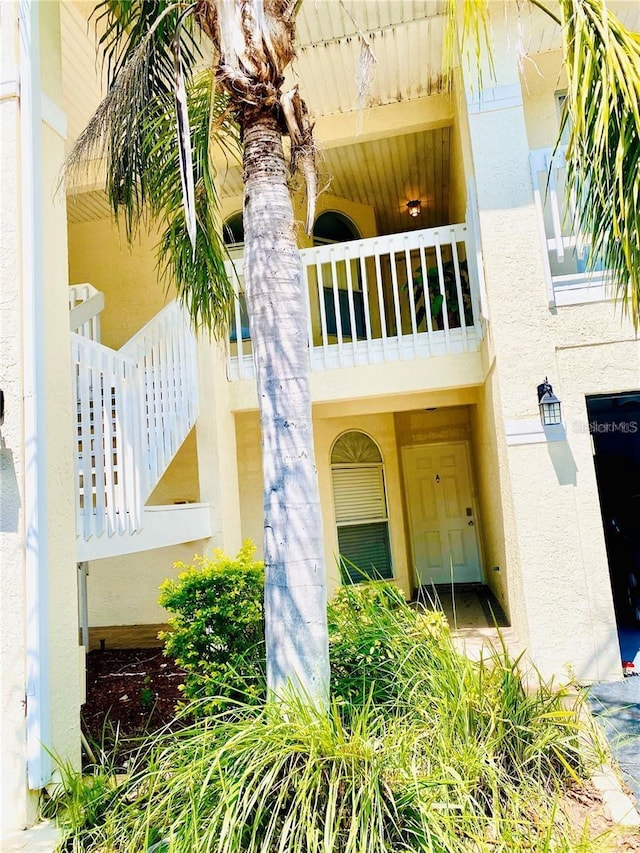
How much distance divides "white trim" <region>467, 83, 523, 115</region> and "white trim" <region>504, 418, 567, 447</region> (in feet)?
9.52

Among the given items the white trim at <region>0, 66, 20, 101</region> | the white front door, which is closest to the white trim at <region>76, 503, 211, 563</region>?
the white trim at <region>0, 66, 20, 101</region>

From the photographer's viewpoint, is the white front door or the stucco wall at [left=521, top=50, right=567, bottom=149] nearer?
the stucco wall at [left=521, top=50, right=567, bottom=149]

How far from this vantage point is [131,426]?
16.4ft

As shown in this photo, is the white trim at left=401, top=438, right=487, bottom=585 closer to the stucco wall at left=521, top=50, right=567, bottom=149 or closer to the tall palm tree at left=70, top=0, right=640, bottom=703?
the stucco wall at left=521, top=50, right=567, bottom=149

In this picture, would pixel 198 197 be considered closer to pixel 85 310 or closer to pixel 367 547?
pixel 85 310

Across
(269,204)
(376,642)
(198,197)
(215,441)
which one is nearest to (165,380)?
(215,441)

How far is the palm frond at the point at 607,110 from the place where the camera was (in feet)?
9.39

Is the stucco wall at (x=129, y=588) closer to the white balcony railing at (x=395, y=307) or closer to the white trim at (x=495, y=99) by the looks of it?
the white balcony railing at (x=395, y=307)

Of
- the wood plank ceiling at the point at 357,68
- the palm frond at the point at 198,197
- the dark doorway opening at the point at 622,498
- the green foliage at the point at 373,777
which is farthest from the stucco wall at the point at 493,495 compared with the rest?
the wood plank ceiling at the point at 357,68

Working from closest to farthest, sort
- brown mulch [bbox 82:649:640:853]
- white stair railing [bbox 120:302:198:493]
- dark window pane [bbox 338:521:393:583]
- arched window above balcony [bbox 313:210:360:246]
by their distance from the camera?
brown mulch [bbox 82:649:640:853], white stair railing [bbox 120:302:198:493], dark window pane [bbox 338:521:393:583], arched window above balcony [bbox 313:210:360:246]

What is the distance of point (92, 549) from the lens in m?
4.31

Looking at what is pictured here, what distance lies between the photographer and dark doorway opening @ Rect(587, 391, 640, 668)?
263 inches

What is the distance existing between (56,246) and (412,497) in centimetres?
753

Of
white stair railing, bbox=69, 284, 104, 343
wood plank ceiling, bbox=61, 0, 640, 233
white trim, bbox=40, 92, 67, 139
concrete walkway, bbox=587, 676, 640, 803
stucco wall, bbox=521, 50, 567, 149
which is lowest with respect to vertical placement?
concrete walkway, bbox=587, 676, 640, 803
